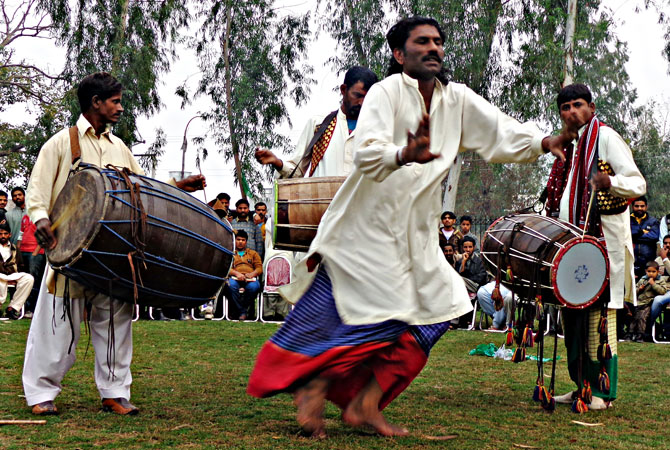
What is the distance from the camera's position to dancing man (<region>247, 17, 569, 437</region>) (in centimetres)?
402

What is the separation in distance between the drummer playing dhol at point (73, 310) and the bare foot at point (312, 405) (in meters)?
Answer: 1.28

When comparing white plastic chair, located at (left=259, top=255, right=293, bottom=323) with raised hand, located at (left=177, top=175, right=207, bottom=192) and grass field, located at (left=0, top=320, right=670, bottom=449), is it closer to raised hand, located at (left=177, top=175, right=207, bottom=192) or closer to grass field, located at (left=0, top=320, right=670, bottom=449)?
grass field, located at (left=0, top=320, right=670, bottom=449)

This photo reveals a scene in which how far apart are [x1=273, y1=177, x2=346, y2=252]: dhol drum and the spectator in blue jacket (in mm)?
7992

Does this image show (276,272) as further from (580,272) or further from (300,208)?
(580,272)

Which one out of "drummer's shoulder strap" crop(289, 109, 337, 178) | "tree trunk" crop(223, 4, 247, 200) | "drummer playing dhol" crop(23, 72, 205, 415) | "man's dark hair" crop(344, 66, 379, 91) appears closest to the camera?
"drummer playing dhol" crop(23, 72, 205, 415)

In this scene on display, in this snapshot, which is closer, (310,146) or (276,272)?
(310,146)

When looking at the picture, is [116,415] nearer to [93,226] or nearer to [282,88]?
[93,226]

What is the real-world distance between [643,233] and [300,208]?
822 cm

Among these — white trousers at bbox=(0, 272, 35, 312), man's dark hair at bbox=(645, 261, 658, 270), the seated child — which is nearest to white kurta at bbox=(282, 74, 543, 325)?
the seated child

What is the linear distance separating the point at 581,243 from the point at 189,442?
262 cm

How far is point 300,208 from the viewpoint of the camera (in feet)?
16.0

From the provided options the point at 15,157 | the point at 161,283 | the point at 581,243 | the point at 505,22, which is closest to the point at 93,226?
the point at 161,283

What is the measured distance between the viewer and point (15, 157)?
2645 cm

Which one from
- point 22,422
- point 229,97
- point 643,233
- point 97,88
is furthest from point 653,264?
point 229,97
